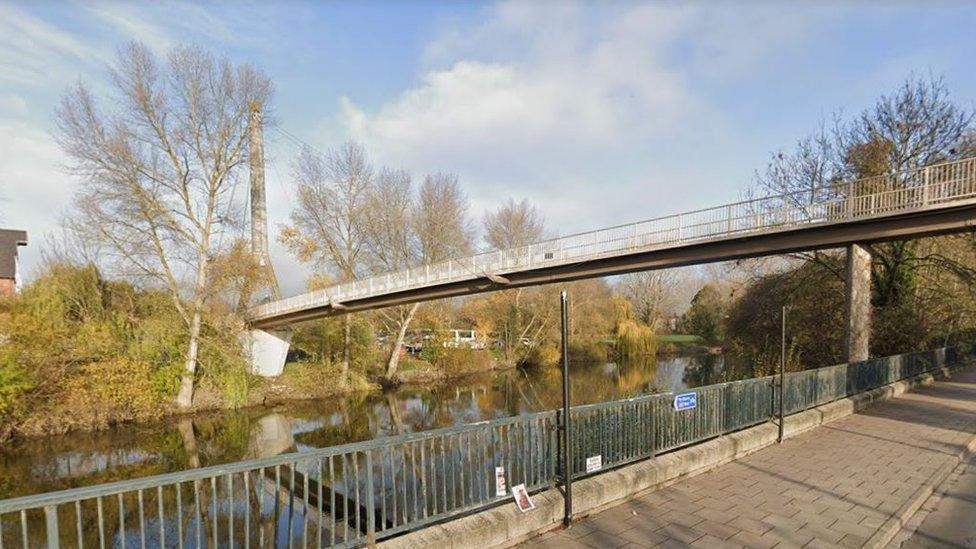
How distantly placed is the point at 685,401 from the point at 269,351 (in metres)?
24.7

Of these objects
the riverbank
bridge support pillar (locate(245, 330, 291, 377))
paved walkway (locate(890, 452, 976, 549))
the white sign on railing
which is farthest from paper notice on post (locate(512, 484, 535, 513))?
bridge support pillar (locate(245, 330, 291, 377))

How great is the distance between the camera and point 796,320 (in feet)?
64.9

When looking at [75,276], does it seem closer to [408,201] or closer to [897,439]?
[408,201]

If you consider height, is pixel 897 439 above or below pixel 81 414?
above

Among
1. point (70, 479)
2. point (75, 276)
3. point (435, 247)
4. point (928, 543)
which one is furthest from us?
point (435, 247)

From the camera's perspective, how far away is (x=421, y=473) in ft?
15.0

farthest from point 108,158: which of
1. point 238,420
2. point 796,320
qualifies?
point 796,320

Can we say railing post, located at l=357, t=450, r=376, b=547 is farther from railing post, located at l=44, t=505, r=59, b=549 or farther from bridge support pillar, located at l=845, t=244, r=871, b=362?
bridge support pillar, located at l=845, t=244, r=871, b=362

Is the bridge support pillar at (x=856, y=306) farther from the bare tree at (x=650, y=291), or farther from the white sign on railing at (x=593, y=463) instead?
the bare tree at (x=650, y=291)

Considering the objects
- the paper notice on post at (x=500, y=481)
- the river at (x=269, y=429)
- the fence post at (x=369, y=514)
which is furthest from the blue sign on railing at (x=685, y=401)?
the river at (x=269, y=429)

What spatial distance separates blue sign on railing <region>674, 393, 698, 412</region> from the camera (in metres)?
6.30

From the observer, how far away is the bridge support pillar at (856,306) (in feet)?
46.7

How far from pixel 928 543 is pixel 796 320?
17.4m

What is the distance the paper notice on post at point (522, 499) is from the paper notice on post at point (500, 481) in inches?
4.4
